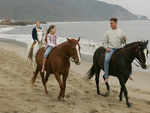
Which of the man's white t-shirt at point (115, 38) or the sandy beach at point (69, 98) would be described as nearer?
the sandy beach at point (69, 98)

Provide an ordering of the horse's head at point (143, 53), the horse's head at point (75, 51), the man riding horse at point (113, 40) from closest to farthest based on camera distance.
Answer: the horse's head at point (75, 51), the horse's head at point (143, 53), the man riding horse at point (113, 40)

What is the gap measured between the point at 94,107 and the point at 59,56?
1.68 meters

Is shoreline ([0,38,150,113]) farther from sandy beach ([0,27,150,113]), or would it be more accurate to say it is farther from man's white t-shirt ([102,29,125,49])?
man's white t-shirt ([102,29,125,49])

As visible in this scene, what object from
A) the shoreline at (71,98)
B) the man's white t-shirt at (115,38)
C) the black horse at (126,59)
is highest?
the man's white t-shirt at (115,38)

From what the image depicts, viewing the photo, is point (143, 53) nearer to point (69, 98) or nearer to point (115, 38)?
point (115, 38)

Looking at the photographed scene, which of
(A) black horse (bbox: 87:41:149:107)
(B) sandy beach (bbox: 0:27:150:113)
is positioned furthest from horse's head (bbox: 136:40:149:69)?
(B) sandy beach (bbox: 0:27:150:113)

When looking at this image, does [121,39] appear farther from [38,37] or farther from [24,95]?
[38,37]

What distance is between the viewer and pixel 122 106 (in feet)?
18.3

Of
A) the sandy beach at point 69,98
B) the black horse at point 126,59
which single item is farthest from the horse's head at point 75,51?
the black horse at point 126,59

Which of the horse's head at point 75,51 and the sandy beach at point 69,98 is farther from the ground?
the horse's head at point 75,51

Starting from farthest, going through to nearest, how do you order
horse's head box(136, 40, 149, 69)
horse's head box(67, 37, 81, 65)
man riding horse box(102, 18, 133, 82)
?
man riding horse box(102, 18, 133, 82), horse's head box(136, 40, 149, 69), horse's head box(67, 37, 81, 65)

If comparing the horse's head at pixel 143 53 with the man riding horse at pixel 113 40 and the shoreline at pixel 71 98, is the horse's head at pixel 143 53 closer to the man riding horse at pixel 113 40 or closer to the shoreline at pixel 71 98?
the man riding horse at pixel 113 40

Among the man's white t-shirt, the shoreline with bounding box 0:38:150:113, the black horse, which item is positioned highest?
the man's white t-shirt

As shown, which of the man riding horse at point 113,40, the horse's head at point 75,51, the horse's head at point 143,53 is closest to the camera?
the horse's head at point 75,51
